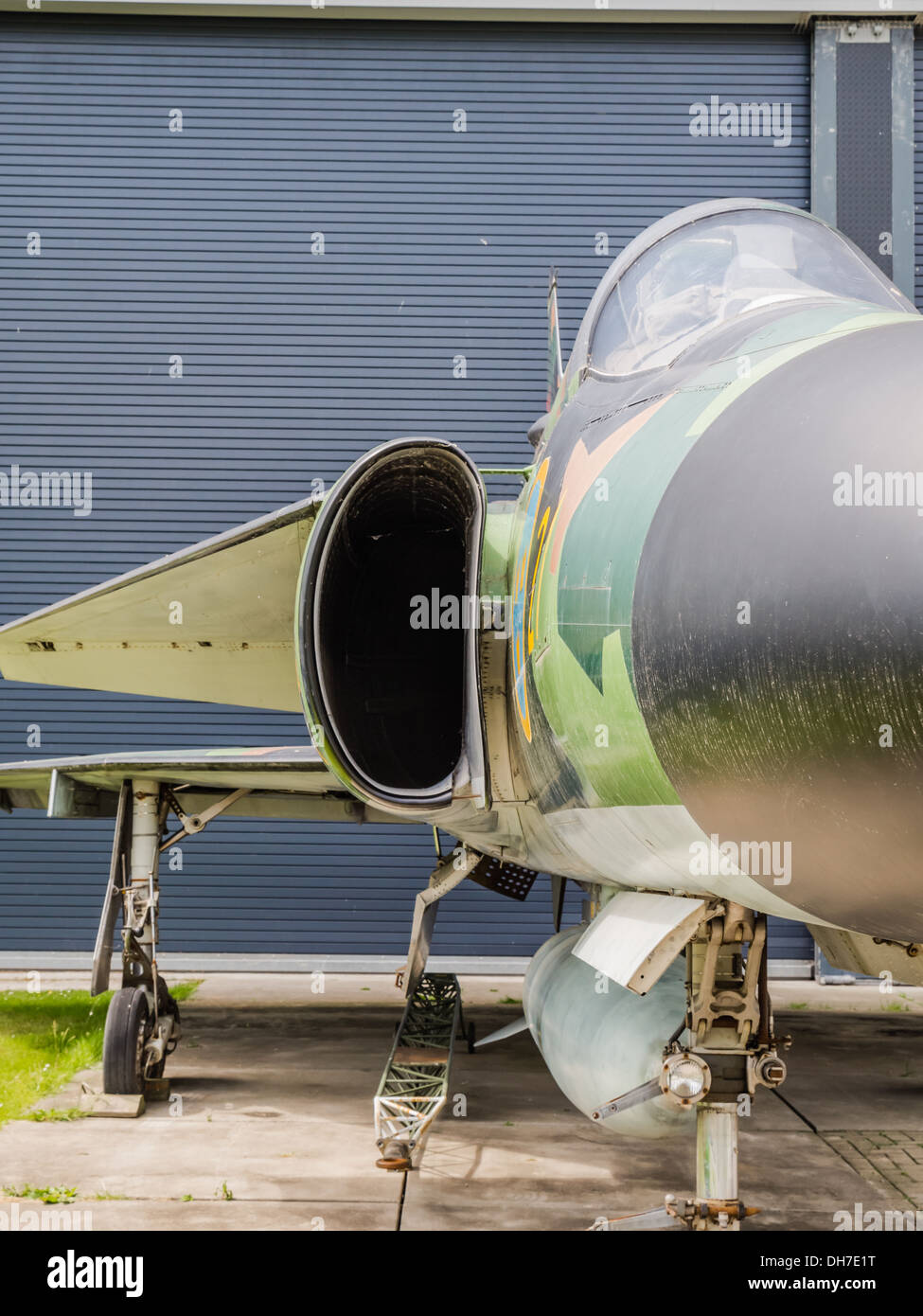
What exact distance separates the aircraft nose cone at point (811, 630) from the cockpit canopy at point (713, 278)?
1012 mm

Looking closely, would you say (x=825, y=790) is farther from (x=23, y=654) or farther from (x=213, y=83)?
(x=213, y=83)

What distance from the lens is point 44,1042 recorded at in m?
6.98

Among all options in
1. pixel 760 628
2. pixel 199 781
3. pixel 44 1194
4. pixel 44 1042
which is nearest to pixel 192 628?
pixel 199 781

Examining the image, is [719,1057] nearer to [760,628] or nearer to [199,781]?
[760,628]

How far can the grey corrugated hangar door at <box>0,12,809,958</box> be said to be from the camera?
384 inches

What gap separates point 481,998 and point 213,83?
7660 mm

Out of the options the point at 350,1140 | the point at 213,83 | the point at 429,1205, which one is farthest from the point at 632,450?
the point at 213,83

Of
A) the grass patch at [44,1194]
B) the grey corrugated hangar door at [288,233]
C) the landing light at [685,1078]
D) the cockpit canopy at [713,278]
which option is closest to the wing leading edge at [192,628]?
the cockpit canopy at [713,278]

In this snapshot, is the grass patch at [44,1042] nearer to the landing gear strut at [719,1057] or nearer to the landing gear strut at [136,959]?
the landing gear strut at [136,959]

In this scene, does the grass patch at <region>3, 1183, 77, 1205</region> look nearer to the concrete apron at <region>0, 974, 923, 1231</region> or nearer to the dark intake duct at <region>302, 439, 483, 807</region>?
the concrete apron at <region>0, 974, 923, 1231</region>

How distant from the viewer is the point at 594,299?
371 centimetres

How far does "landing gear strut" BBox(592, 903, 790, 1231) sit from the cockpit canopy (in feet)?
5.03

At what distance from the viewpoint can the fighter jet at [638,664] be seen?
179 centimetres
